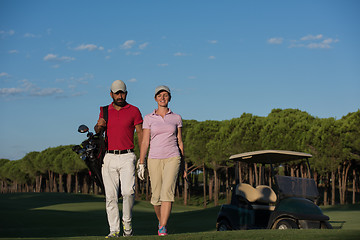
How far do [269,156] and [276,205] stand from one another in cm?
188

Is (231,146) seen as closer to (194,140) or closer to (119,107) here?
(194,140)

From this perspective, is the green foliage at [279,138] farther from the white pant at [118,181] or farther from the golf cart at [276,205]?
the white pant at [118,181]

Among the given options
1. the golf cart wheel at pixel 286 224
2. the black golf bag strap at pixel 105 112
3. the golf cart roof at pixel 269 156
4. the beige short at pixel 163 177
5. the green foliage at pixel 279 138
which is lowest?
the golf cart wheel at pixel 286 224

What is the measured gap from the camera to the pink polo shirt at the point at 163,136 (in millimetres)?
8781

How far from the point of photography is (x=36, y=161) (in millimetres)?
104812

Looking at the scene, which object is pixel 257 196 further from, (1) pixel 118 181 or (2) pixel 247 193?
(1) pixel 118 181

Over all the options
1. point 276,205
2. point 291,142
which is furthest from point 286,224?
point 291,142

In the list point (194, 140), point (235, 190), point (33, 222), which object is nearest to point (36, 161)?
point (194, 140)

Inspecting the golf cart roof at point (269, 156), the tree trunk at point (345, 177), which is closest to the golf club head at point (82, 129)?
the golf cart roof at point (269, 156)

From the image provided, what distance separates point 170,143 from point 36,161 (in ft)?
332

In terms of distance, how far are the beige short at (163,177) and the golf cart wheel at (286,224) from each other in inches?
121

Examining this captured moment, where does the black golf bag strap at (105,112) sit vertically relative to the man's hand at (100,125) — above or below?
above

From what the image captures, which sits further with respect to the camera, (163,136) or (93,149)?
(93,149)

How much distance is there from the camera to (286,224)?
10484mm
